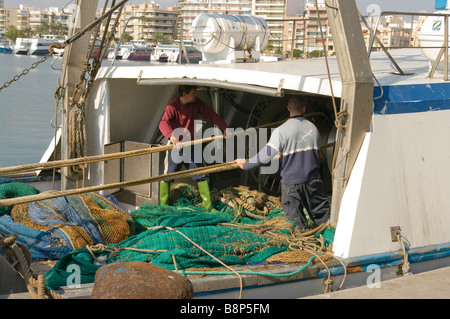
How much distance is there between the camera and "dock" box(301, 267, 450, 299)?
5434 mm

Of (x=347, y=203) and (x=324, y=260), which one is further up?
(x=347, y=203)

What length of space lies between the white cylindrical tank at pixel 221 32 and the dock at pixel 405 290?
15.2 feet

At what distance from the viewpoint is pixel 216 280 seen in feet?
16.1

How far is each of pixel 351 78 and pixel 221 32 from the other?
13.8 ft

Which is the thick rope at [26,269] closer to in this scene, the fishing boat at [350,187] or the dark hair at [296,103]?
the fishing boat at [350,187]

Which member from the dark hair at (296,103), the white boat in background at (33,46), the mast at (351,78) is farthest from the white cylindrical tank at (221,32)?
the white boat in background at (33,46)

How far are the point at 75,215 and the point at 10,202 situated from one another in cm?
103

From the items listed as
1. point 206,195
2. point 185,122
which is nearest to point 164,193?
point 206,195

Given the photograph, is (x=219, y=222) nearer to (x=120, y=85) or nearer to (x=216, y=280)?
(x=216, y=280)

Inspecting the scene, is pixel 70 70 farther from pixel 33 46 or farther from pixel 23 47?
pixel 23 47

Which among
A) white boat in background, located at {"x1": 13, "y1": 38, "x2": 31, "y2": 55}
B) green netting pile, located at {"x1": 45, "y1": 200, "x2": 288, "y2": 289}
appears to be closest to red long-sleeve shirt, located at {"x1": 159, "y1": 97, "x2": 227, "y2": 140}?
green netting pile, located at {"x1": 45, "y1": 200, "x2": 288, "y2": 289}

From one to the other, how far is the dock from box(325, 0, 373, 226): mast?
1.00m
